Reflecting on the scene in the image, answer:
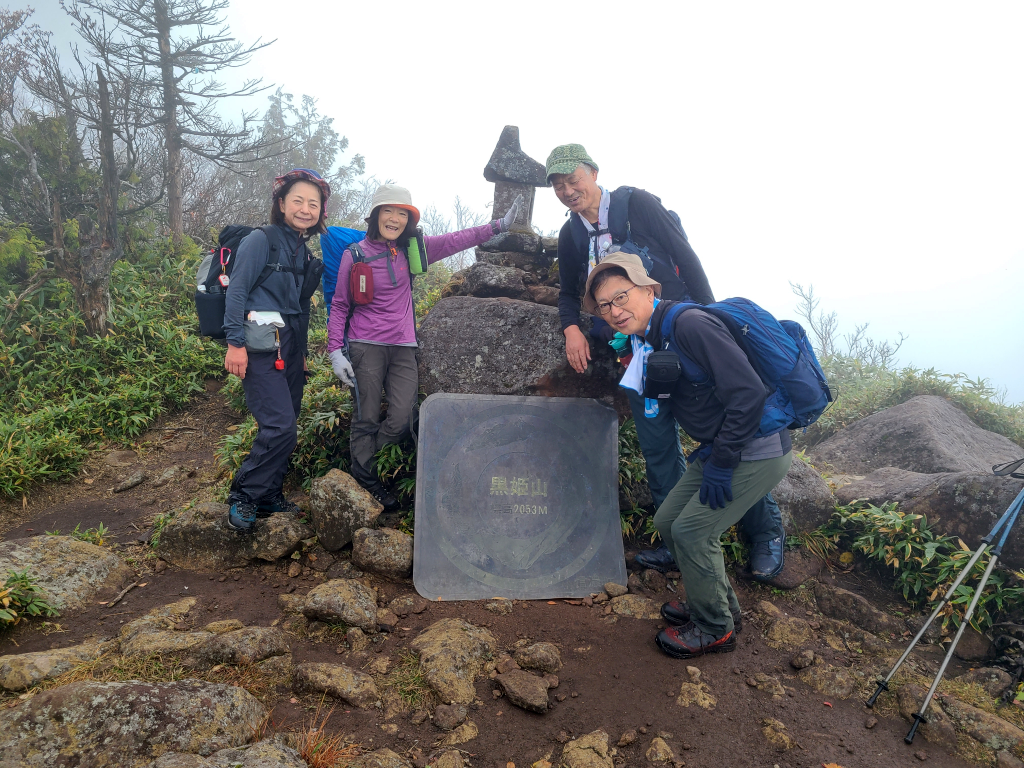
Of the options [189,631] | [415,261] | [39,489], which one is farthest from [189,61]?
[189,631]

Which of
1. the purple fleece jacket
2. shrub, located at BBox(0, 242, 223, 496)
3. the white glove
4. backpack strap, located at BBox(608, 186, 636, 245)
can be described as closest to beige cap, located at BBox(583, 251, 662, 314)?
backpack strap, located at BBox(608, 186, 636, 245)

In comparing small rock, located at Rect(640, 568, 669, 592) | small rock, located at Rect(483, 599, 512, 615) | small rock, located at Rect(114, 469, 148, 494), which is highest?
small rock, located at Rect(114, 469, 148, 494)

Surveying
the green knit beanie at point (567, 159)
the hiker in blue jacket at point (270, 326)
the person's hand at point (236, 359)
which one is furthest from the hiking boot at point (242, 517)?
the green knit beanie at point (567, 159)

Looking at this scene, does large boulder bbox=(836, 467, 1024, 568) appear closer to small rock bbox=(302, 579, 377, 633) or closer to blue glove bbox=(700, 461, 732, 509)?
blue glove bbox=(700, 461, 732, 509)

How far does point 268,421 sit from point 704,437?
3.03 meters

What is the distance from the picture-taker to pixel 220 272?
4.13 meters

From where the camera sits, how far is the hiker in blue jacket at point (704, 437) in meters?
3.02

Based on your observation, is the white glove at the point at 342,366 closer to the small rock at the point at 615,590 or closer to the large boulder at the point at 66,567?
the large boulder at the point at 66,567

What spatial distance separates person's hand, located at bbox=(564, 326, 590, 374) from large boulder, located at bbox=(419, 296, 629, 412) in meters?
0.44

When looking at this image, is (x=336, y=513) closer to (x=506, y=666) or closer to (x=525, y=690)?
(x=506, y=666)

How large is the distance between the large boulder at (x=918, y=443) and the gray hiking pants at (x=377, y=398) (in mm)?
5158

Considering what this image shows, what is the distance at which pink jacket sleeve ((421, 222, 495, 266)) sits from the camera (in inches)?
197

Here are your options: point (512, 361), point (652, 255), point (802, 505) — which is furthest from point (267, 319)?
point (802, 505)

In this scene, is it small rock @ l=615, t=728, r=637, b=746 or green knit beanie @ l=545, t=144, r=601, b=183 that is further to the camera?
green knit beanie @ l=545, t=144, r=601, b=183
